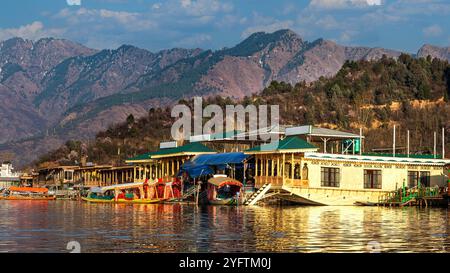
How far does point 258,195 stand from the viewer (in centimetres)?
6425

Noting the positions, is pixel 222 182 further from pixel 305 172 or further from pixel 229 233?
pixel 229 233

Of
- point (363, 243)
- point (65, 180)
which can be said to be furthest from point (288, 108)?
point (363, 243)

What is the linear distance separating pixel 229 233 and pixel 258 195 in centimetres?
2857

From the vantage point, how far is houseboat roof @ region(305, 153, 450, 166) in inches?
2570

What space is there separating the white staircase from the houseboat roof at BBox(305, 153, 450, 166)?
3.91m

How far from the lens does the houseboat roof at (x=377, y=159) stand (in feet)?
214

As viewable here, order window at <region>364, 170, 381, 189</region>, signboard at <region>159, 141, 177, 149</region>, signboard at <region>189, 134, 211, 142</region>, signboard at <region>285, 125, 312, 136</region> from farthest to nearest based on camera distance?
signboard at <region>159, 141, 177, 149</region> < signboard at <region>189, 134, 211, 142</region> < signboard at <region>285, 125, 312, 136</region> < window at <region>364, 170, 381, 189</region>

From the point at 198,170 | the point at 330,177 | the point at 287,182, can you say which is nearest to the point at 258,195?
the point at 287,182

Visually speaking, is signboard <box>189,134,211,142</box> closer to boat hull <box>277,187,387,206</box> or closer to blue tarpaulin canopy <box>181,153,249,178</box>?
blue tarpaulin canopy <box>181,153,249,178</box>

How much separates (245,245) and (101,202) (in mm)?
48192

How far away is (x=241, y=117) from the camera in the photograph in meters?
130

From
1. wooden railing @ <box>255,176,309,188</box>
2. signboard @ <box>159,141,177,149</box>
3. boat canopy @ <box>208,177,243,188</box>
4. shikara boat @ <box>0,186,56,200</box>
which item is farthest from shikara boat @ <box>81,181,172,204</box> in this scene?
shikara boat @ <box>0,186,56,200</box>

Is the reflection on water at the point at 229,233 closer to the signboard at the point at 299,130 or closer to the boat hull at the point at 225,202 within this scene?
the boat hull at the point at 225,202
